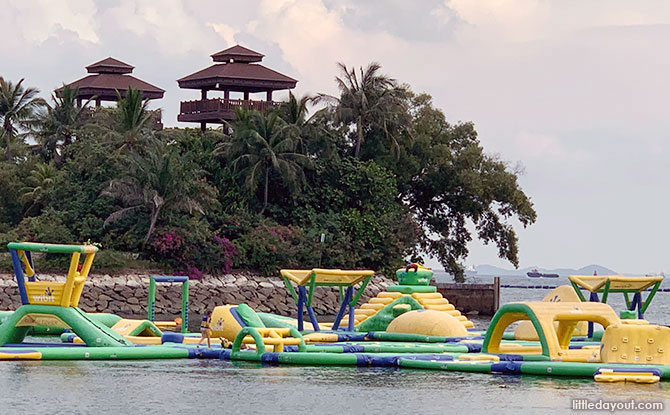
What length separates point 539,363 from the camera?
1146 inches

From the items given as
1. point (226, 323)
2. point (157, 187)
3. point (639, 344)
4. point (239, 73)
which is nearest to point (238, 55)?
point (239, 73)

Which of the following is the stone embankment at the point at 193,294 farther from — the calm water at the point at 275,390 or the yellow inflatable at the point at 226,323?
the calm water at the point at 275,390

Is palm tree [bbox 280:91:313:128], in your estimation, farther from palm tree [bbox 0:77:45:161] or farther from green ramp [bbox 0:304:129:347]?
green ramp [bbox 0:304:129:347]

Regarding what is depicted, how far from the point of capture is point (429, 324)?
38.4 m

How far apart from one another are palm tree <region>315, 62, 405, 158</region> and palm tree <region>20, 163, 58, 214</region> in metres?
15.5

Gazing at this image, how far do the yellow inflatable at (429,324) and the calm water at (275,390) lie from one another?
811 cm

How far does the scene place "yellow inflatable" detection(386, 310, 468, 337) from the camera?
126ft

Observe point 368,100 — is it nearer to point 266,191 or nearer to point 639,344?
point 266,191

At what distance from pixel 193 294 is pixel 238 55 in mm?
19599

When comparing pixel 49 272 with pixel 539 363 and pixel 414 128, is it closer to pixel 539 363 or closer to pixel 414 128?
pixel 414 128

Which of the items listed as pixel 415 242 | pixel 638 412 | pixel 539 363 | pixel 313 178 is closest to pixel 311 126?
pixel 313 178

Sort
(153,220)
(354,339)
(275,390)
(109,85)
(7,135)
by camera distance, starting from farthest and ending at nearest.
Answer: (109,85), (7,135), (153,220), (354,339), (275,390)

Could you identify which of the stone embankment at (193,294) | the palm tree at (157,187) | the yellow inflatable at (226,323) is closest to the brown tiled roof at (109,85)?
the palm tree at (157,187)

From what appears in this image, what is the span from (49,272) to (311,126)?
17836 millimetres
